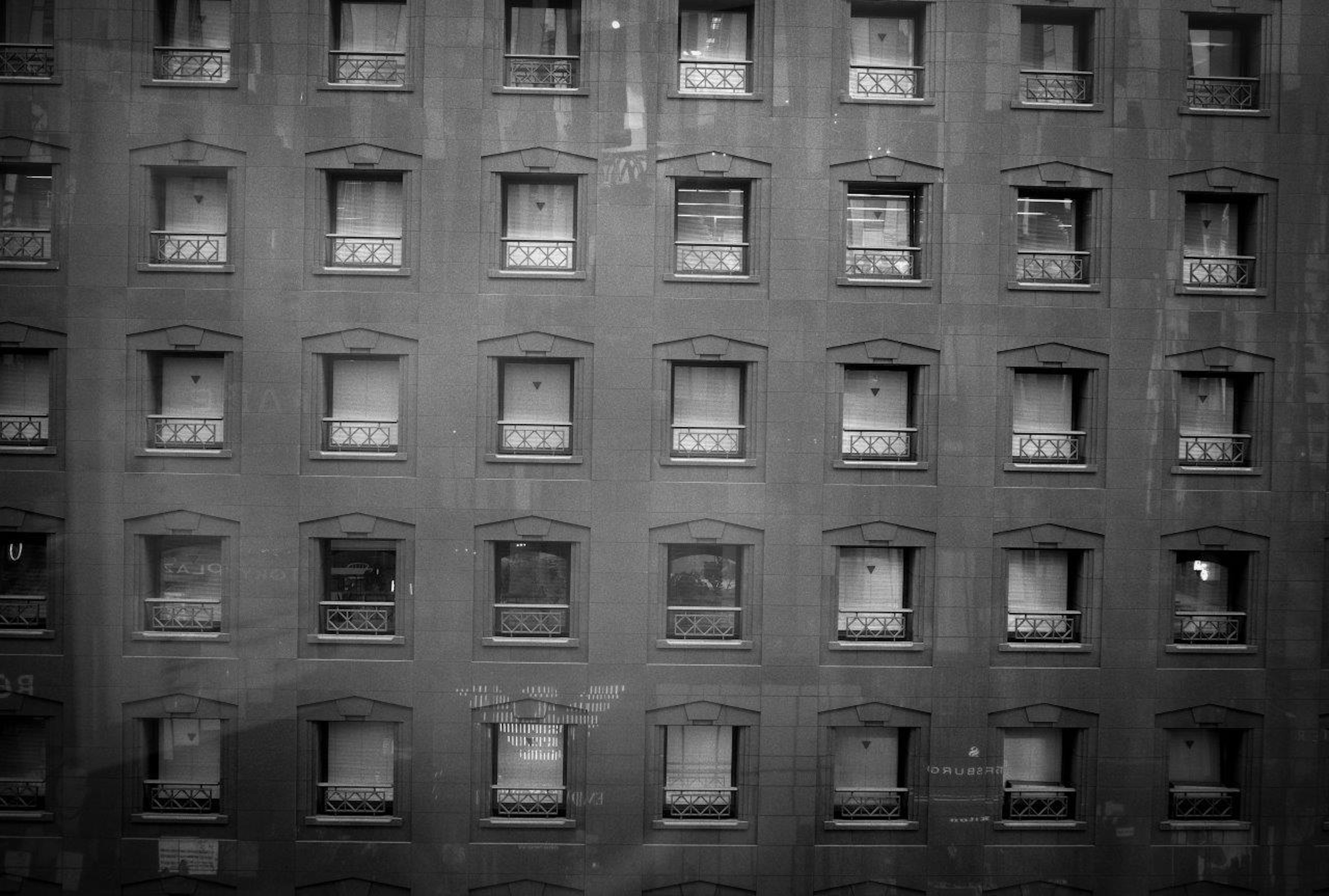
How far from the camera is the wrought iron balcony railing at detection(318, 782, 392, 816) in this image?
19.5 meters

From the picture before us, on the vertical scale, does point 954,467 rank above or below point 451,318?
below

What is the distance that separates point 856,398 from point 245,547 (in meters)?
12.1

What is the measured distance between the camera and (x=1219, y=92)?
20094 millimetres

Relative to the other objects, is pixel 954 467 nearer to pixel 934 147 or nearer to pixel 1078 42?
pixel 934 147

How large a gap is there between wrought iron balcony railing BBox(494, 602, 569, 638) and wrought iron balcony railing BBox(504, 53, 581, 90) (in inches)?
396

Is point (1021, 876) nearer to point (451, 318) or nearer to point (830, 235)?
point (830, 235)

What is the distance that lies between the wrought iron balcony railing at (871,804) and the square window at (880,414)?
21.3 feet

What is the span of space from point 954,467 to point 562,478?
7.58 m

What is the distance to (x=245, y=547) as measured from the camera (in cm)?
1920

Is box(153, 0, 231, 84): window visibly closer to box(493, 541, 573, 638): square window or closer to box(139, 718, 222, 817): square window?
box(493, 541, 573, 638): square window

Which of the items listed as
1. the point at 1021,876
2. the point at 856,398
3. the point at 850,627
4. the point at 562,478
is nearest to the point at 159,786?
the point at 562,478

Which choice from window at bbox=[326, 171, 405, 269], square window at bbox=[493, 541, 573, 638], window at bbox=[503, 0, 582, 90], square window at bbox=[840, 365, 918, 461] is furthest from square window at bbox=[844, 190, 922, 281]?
window at bbox=[326, 171, 405, 269]

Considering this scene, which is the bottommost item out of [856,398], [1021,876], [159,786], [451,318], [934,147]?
[1021,876]

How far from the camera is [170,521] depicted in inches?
757
